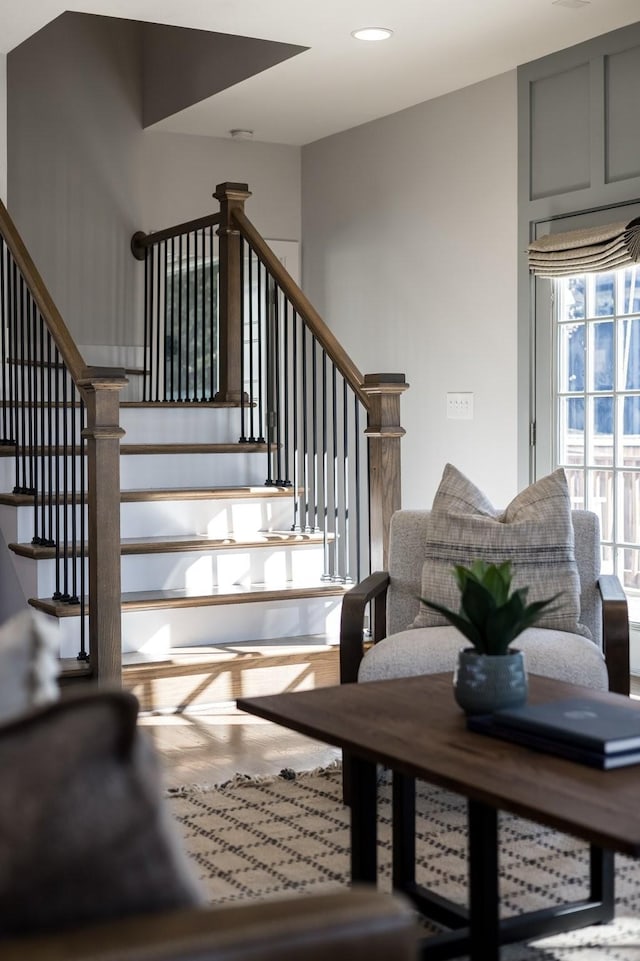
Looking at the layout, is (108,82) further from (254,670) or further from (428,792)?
(428,792)

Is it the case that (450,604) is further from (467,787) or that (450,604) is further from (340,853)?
(467,787)

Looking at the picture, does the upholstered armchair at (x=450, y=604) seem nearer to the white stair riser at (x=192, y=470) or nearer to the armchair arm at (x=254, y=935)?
the white stair riser at (x=192, y=470)

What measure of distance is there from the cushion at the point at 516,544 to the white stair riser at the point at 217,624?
1350 millimetres

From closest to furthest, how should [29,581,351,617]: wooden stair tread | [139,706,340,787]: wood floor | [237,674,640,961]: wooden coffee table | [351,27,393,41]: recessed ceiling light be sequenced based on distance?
[237,674,640,961]: wooden coffee table
[139,706,340,787]: wood floor
[29,581,351,617]: wooden stair tread
[351,27,393,41]: recessed ceiling light

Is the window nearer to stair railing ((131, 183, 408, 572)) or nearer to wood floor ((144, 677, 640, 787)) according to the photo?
stair railing ((131, 183, 408, 572))

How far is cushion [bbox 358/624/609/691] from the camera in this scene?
3.11 meters

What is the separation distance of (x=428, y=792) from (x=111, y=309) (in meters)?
4.29

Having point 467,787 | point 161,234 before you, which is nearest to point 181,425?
point 161,234

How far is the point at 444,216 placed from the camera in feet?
20.1

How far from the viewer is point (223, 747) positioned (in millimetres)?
3949

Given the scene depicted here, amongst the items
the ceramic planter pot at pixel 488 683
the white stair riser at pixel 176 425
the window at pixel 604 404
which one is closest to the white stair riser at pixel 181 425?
the white stair riser at pixel 176 425

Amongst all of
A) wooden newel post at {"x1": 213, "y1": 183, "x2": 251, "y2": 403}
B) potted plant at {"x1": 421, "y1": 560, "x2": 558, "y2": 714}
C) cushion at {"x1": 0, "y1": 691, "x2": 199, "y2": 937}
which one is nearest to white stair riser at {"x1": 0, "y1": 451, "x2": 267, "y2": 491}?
wooden newel post at {"x1": 213, "y1": 183, "x2": 251, "y2": 403}

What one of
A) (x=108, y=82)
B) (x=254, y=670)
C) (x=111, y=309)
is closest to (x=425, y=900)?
(x=254, y=670)

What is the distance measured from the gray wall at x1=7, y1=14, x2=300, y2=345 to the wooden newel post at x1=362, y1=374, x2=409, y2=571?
2814mm
